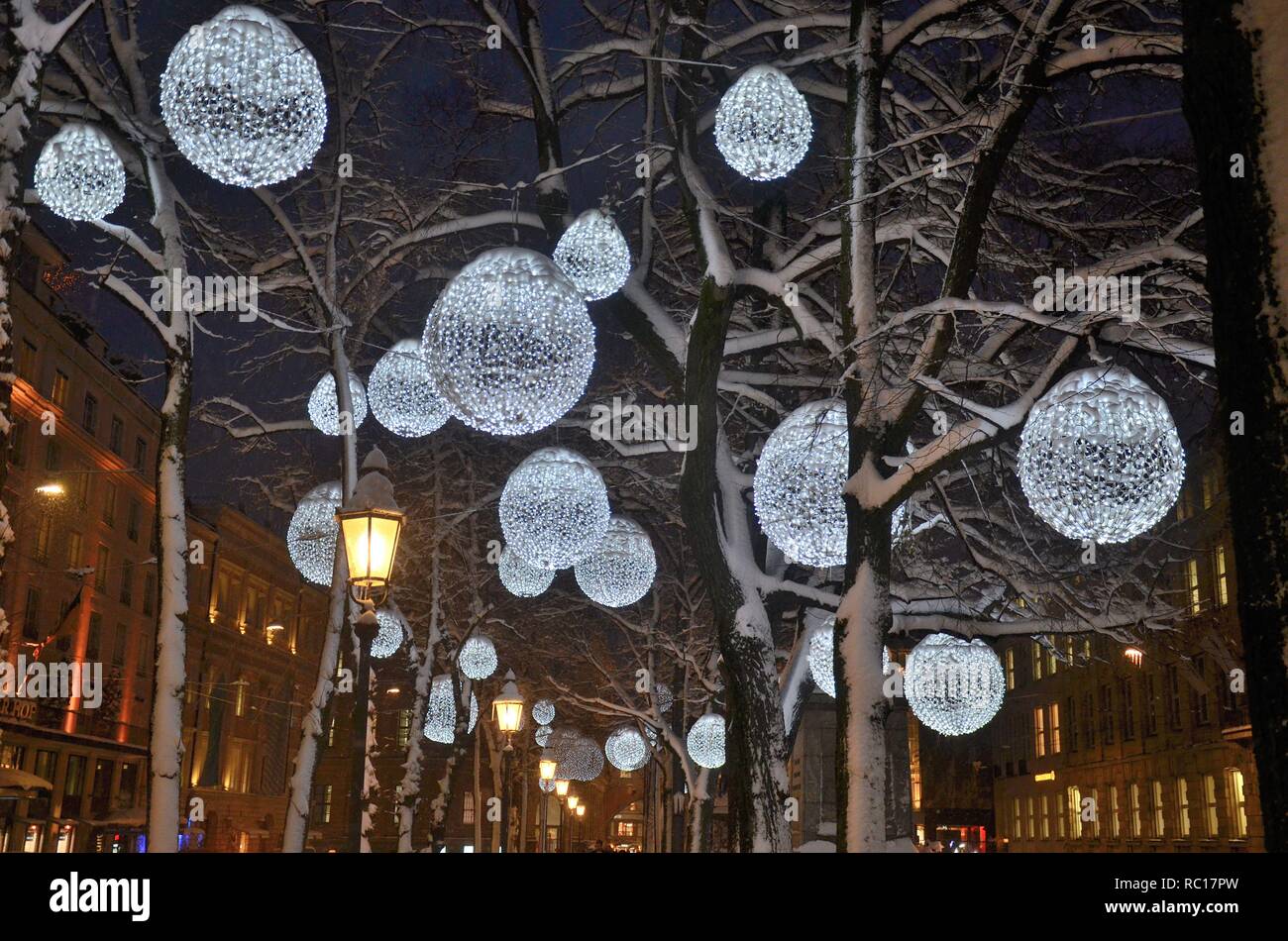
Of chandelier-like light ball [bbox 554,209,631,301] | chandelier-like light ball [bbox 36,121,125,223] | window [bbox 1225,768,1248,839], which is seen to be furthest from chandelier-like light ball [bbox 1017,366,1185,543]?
window [bbox 1225,768,1248,839]

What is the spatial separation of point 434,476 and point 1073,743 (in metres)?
43.0

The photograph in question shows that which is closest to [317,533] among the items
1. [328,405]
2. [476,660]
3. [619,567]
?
[328,405]

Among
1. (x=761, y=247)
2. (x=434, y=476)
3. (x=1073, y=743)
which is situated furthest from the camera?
(x=1073, y=743)

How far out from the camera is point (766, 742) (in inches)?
427

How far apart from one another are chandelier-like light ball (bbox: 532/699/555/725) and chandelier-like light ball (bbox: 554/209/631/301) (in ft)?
97.4

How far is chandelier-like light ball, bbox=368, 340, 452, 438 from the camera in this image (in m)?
13.4

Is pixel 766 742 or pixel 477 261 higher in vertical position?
pixel 477 261

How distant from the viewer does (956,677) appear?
44.0 feet

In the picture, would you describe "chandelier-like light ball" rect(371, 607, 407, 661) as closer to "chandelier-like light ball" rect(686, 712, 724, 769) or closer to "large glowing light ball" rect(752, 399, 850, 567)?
"chandelier-like light ball" rect(686, 712, 724, 769)

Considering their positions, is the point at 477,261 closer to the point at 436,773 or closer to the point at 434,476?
the point at 434,476

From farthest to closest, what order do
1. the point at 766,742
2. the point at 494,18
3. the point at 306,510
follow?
1. the point at 306,510
2. the point at 494,18
3. the point at 766,742

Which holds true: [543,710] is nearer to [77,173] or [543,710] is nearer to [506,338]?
[77,173]

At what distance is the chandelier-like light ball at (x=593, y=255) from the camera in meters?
10.7
